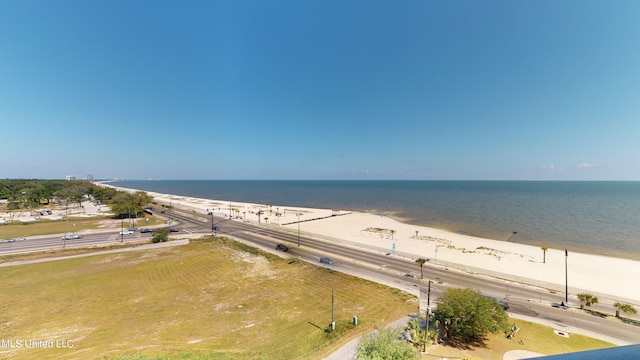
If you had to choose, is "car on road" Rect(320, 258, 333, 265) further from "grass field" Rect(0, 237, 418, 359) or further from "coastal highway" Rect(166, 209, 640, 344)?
"grass field" Rect(0, 237, 418, 359)

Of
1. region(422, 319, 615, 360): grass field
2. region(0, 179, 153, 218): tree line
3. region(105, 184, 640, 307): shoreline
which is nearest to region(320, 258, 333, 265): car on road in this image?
region(105, 184, 640, 307): shoreline

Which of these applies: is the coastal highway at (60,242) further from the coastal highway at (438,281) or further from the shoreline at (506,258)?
the shoreline at (506,258)

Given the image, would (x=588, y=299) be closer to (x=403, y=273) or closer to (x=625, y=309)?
(x=625, y=309)

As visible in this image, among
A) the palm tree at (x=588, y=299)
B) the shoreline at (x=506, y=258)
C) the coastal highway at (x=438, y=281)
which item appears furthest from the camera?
the shoreline at (x=506, y=258)

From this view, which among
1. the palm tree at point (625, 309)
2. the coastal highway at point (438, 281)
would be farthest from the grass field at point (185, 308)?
the palm tree at point (625, 309)

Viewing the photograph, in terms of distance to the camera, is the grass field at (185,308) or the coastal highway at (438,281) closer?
the grass field at (185,308)

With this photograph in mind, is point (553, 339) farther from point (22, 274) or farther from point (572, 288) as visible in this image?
point (22, 274)

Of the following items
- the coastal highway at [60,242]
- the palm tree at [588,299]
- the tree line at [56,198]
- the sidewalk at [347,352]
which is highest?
the tree line at [56,198]
